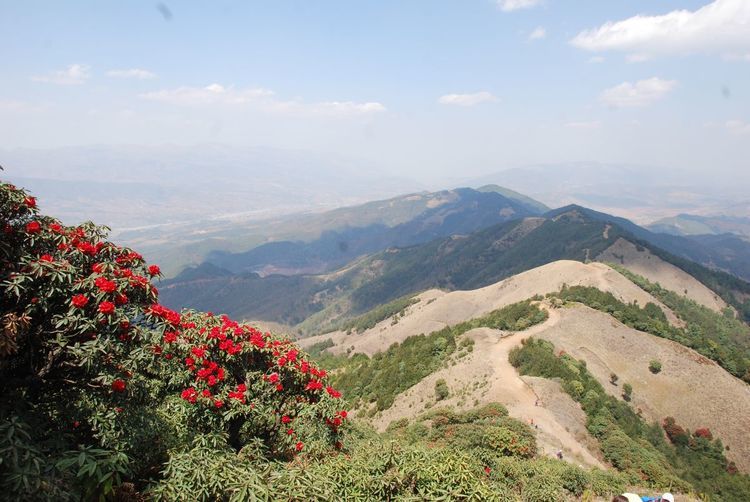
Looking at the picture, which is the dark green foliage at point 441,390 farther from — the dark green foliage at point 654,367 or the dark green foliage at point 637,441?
the dark green foliage at point 654,367

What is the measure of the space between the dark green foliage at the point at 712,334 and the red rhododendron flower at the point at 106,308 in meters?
74.8

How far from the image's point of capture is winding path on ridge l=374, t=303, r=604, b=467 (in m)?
34.3

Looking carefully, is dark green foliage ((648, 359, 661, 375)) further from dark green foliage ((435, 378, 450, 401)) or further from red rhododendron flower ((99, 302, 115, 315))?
red rhododendron flower ((99, 302, 115, 315))

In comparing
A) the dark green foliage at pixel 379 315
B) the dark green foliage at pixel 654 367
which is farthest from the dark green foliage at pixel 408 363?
the dark green foliage at pixel 379 315

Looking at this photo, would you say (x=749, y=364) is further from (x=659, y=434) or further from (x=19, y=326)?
(x=19, y=326)

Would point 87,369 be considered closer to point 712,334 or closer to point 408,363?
point 408,363

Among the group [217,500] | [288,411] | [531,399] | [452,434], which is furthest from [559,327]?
[217,500]

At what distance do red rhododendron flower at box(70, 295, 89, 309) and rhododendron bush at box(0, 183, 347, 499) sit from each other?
3cm

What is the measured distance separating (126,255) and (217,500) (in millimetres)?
6694

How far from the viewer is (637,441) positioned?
131 ft

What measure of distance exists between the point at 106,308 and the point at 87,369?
1.26 m

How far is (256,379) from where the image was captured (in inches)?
531

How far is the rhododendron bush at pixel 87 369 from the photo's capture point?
278 inches

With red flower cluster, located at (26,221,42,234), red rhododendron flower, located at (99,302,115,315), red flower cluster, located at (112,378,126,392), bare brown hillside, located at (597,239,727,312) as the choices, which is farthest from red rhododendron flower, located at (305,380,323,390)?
bare brown hillside, located at (597,239,727,312)
